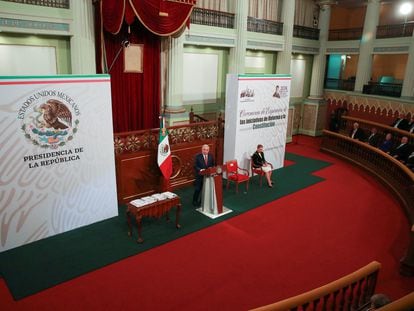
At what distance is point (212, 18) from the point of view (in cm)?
1078

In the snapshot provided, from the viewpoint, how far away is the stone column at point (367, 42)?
43.9 feet

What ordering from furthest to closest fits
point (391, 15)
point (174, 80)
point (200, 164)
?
point (391, 15) → point (174, 80) → point (200, 164)

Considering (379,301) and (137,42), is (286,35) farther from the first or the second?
(379,301)

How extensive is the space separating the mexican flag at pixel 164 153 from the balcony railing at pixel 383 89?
1014 cm

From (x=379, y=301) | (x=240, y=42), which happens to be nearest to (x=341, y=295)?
(x=379, y=301)

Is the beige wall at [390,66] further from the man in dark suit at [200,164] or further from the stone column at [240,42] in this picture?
the man in dark suit at [200,164]

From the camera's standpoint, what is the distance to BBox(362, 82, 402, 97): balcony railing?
13.5 meters

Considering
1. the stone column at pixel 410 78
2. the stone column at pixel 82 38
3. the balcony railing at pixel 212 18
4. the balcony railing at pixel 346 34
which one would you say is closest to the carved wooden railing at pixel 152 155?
the stone column at pixel 82 38

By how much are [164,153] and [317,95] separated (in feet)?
34.0

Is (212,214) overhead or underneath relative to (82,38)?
underneath

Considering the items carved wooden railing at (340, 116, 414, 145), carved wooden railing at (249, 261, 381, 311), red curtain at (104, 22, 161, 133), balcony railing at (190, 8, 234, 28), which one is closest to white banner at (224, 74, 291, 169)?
red curtain at (104, 22, 161, 133)

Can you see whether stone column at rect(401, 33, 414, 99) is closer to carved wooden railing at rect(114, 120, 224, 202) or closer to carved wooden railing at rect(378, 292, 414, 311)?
carved wooden railing at rect(114, 120, 224, 202)

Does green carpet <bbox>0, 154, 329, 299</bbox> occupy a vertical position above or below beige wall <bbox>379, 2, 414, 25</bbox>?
below

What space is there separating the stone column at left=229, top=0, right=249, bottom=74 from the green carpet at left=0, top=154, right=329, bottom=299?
543 cm
